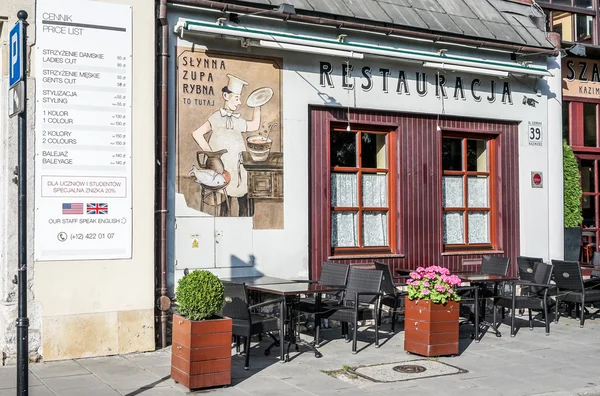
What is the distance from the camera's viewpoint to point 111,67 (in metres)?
9.48

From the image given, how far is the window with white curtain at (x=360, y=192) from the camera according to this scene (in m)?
11.6

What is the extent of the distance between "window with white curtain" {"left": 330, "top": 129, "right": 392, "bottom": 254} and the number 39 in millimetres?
2826

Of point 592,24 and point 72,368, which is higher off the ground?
point 592,24

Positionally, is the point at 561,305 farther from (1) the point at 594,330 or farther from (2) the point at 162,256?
(2) the point at 162,256

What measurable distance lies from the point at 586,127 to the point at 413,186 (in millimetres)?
4490

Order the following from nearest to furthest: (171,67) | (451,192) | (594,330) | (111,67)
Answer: (111,67) → (171,67) → (594,330) → (451,192)

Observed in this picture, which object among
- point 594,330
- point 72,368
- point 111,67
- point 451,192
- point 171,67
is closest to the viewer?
point 72,368

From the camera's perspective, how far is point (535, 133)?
1329cm

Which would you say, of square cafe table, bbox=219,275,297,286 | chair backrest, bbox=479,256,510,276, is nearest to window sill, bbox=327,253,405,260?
square cafe table, bbox=219,275,297,286

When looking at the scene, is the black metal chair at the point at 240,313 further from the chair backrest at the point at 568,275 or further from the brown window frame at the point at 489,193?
the chair backrest at the point at 568,275

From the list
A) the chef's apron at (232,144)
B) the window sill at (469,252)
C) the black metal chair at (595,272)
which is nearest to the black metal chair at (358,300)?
the chef's apron at (232,144)

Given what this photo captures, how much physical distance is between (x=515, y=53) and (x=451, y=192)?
2.62 metres

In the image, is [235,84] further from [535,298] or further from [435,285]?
[535,298]

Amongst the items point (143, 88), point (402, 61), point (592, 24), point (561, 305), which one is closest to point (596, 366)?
point (561, 305)
